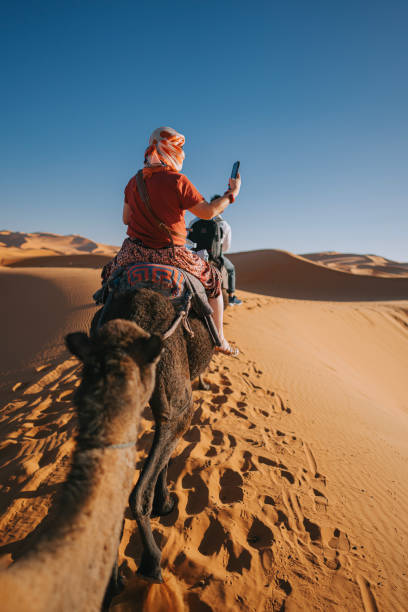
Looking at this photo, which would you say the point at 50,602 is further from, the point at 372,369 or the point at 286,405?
the point at 372,369

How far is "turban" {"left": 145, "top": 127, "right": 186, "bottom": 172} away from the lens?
8.48 feet

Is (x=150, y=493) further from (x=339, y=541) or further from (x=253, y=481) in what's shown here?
(x=339, y=541)

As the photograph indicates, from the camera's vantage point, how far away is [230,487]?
9.94 feet

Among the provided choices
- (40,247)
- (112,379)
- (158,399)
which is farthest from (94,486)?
(40,247)

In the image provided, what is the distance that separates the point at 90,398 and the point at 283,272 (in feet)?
99.0

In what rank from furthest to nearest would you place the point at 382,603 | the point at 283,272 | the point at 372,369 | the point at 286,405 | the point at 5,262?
the point at 283,272, the point at 5,262, the point at 372,369, the point at 286,405, the point at 382,603

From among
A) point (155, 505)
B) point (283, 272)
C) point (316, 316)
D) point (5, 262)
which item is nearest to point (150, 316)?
point (155, 505)

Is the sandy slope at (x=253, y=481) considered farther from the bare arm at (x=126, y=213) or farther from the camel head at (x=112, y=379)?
the bare arm at (x=126, y=213)

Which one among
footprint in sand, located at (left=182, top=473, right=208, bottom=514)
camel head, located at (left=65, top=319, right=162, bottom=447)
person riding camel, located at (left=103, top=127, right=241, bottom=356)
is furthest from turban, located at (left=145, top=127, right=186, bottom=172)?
footprint in sand, located at (left=182, top=473, right=208, bottom=514)

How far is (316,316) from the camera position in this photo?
42.9ft

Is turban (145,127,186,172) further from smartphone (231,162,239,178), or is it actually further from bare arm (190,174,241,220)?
smartphone (231,162,239,178)

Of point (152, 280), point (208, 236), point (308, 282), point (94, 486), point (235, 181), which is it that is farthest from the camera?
point (308, 282)

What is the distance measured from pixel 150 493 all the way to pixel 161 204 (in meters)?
2.14

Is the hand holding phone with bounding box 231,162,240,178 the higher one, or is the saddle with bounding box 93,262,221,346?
the hand holding phone with bounding box 231,162,240,178
